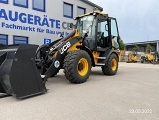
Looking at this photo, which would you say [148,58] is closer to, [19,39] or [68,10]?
[68,10]

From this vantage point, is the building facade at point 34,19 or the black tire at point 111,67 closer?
the black tire at point 111,67

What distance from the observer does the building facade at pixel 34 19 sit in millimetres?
15328

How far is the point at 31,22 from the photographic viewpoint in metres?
16.6

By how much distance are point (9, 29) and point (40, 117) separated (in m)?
12.5

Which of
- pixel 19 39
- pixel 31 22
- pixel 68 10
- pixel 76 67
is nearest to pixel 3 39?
pixel 19 39

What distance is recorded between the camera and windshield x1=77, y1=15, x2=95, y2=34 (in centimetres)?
883

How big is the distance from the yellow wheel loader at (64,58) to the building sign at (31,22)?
7446 millimetres

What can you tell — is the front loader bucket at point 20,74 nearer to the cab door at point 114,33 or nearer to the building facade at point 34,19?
the cab door at point 114,33

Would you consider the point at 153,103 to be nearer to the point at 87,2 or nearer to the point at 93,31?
the point at 93,31

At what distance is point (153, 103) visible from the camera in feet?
16.1

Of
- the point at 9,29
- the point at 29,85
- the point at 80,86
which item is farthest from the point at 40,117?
the point at 9,29

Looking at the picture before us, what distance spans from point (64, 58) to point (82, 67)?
726mm

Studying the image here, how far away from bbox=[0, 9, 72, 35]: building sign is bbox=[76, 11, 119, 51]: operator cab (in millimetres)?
7505

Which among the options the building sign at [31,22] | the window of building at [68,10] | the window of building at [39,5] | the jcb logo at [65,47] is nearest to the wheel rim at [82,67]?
the jcb logo at [65,47]
